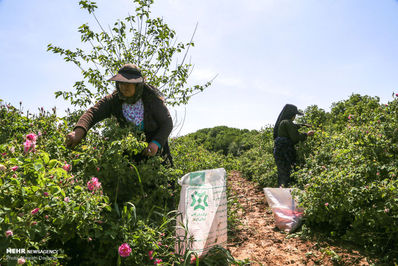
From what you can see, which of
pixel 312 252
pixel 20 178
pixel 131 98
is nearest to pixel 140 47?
pixel 131 98

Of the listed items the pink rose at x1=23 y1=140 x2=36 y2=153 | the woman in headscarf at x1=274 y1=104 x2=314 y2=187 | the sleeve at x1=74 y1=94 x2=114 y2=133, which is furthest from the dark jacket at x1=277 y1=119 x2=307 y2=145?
the pink rose at x1=23 y1=140 x2=36 y2=153

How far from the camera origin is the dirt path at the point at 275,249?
258cm

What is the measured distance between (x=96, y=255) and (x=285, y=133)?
431 centimetres

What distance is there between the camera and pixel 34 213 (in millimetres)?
1275

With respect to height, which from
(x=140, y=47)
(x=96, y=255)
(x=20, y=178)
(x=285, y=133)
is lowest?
(x=96, y=255)

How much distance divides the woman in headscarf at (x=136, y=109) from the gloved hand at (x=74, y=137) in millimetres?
98

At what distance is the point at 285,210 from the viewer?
3574 mm

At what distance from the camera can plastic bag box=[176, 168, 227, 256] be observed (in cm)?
222

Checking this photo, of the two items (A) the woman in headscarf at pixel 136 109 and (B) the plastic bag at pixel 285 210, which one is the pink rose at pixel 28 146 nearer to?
(A) the woman in headscarf at pixel 136 109

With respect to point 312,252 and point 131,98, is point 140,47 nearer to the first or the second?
point 131,98

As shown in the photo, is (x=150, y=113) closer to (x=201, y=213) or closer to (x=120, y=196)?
(x=120, y=196)

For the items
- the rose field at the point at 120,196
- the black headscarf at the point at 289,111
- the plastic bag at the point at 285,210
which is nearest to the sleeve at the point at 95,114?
the rose field at the point at 120,196

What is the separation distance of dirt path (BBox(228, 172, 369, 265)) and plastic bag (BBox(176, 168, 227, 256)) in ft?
2.16

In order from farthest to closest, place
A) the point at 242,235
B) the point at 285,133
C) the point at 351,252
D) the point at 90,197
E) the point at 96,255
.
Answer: the point at 285,133
the point at 242,235
the point at 351,252
the point at 96,255
the point at 90,197
